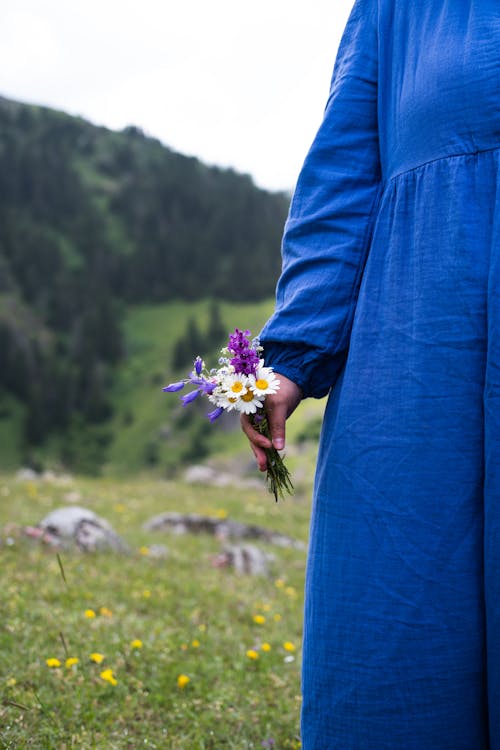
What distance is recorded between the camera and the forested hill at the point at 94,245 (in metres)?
95.5

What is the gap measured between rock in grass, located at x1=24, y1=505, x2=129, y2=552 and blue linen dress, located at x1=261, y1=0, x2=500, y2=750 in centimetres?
476

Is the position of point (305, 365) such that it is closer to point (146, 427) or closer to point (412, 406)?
point (412, 406)

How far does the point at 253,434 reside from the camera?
1725mm

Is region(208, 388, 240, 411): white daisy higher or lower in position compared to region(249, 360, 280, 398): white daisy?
lower

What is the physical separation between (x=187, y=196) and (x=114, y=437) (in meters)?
60.9

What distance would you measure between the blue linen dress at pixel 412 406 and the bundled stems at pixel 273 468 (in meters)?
0.11

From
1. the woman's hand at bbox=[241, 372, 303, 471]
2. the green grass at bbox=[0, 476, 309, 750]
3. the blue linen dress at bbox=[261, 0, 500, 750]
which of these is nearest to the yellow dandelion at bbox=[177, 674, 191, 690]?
the green grass at bbox=[0, 476, 309, 750]

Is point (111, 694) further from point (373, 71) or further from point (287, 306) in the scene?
point (373, 71)

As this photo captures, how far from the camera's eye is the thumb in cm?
171

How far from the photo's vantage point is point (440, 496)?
4.98 feet

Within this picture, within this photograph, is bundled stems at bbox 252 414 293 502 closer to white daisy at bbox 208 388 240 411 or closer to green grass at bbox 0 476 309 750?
white daisy at bbox 208 388 240 411

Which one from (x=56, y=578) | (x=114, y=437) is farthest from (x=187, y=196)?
(x=56, y=578)

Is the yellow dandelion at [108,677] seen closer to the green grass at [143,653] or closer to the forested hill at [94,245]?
the green grass at [143,653]

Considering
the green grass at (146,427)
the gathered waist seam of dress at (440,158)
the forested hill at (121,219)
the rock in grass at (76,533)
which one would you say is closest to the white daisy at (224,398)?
the gathered waist seam of dress at (440,158)
